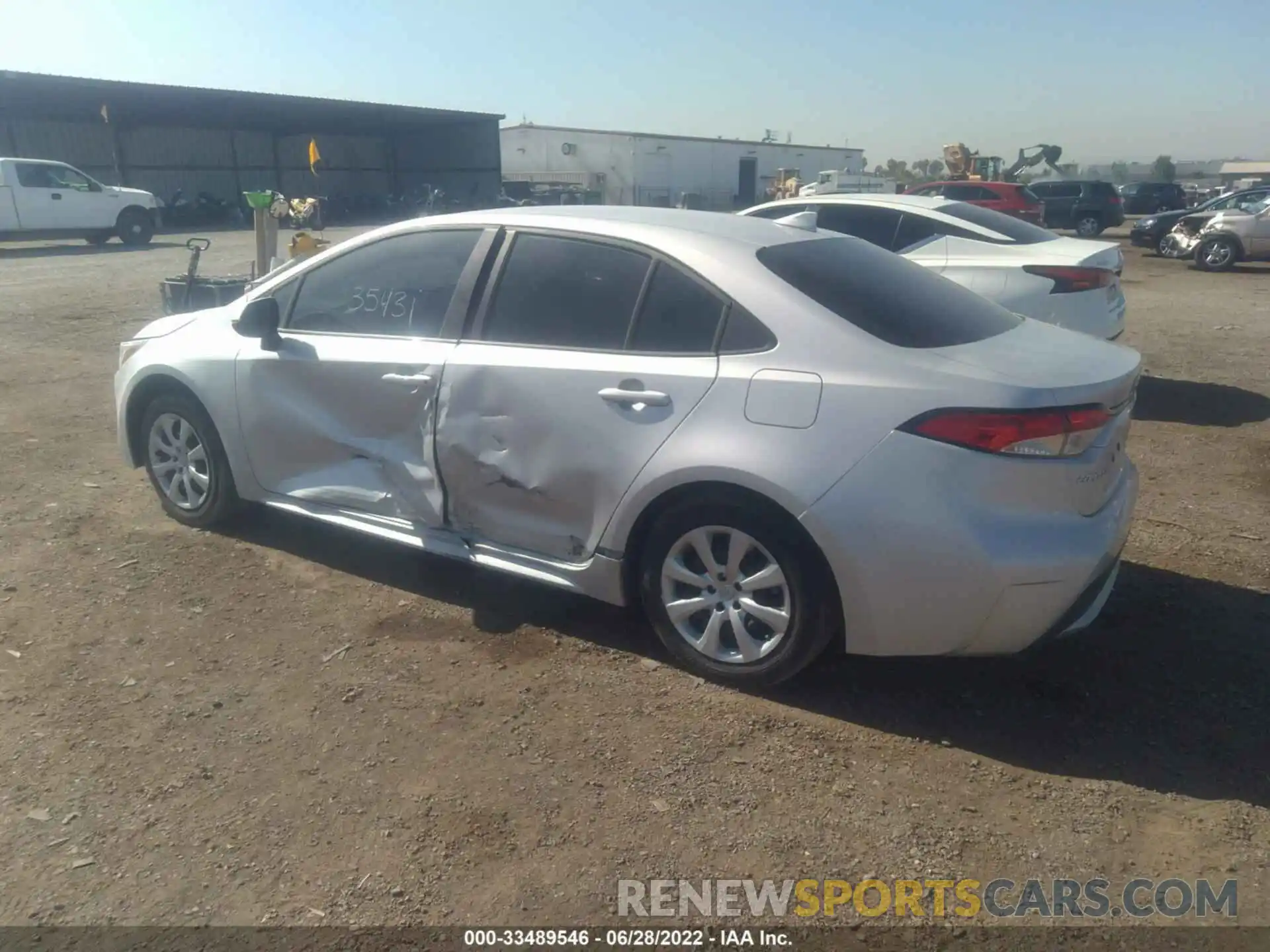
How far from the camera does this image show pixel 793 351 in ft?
10.9

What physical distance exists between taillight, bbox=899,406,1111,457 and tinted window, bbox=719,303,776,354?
0.58 m

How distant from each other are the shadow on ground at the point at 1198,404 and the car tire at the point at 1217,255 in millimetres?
12649

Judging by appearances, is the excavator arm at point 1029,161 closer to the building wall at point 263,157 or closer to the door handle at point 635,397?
the building wall at point 263,157

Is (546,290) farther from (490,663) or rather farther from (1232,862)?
(1232,862)

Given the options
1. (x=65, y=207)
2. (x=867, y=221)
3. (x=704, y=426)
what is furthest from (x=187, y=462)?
(x=65, y=207)

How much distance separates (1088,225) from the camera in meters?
27.8

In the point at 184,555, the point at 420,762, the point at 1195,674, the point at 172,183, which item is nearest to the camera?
the point at 420,762

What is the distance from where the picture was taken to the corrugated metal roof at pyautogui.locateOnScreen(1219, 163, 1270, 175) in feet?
251

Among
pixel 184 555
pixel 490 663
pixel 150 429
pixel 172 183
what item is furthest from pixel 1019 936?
pixel 172 183

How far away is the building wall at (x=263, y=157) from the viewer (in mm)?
35719

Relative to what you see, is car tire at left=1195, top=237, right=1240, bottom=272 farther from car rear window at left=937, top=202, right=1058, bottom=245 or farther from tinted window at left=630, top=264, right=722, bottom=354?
tinted window at left=630, top=264, right=722, bottom=354

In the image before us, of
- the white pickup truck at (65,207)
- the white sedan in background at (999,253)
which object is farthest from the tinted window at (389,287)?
the white pickup truck at (65,207)

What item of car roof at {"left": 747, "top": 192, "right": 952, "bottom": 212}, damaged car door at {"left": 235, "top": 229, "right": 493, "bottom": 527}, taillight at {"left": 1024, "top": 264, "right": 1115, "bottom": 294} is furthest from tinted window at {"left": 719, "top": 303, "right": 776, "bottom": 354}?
car roof at {"left": 747, "top": 192, "right": 952, "bottom": 212}

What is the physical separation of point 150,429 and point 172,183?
38.4 meters
